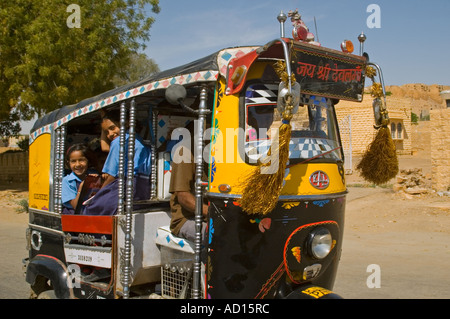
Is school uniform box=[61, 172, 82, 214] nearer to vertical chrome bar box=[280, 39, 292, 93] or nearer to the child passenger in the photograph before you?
the child passenger

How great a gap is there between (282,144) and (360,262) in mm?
5548

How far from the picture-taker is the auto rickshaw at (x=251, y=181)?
3.21 meters

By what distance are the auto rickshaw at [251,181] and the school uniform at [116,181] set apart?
0.14 meters

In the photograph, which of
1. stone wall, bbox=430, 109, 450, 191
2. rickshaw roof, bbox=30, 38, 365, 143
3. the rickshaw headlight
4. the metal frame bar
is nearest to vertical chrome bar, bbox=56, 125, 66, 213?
rickshaw roof, bbox=30, 38, 365, 143

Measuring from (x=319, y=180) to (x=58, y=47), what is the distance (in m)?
13.1

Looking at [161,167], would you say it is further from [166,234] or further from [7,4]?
[7,4]

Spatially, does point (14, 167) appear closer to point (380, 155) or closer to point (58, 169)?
point (58, 169)

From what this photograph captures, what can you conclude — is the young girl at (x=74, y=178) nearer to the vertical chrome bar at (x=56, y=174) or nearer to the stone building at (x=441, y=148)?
the vertical chrome bar at (x=56, y=174)

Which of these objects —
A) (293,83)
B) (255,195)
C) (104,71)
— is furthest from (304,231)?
(104,71)

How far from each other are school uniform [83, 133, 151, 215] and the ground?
2663mm

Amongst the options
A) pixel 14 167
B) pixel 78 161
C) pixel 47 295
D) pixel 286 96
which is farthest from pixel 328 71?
pixel 14 167

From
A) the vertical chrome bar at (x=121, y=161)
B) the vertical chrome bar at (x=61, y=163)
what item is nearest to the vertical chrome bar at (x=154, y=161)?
the vertical chrome bar at (x=121, y=161)

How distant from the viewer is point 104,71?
51.6 feet

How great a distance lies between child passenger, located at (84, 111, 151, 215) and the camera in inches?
167
